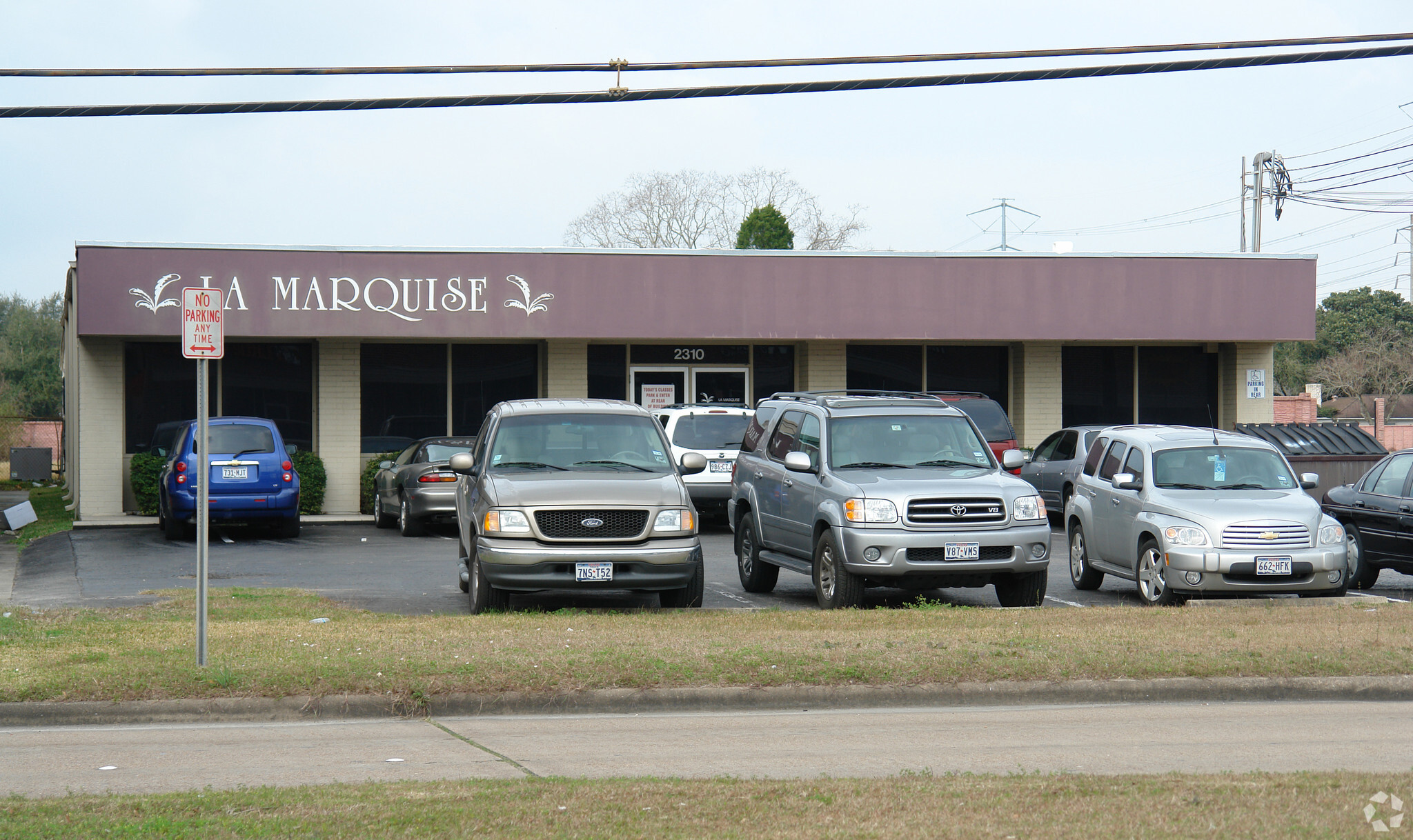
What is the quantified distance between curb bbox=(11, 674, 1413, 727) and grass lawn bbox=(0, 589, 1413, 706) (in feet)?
0.25

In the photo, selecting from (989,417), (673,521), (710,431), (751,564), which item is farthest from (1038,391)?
(673,521)

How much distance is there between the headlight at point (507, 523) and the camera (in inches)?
462

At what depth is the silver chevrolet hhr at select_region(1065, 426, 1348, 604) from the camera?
12641 mm

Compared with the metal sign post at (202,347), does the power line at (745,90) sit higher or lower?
higher

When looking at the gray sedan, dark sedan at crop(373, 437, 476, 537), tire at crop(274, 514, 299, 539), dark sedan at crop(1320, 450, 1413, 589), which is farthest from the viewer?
the gray sedan

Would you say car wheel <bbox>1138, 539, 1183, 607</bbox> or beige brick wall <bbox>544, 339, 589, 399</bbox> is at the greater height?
beige brick wall <bbox>544, 339, 589, 399</bbox>

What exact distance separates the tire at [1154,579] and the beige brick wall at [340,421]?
1580cm

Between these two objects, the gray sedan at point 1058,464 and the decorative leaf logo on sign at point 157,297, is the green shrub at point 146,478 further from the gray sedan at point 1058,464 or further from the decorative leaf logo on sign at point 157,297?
the gray sedan at point 1058,464

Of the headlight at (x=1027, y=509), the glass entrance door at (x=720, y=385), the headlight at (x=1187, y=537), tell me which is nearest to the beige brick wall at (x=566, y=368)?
the glass entrance door at (x=720, y=385)

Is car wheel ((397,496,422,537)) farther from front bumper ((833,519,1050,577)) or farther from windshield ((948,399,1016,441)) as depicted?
front bumper ((833,519,1050,577))

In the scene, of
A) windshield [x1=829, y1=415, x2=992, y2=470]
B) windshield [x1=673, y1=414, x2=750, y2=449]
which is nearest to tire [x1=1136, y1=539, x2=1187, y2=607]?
windshield [x1=829, y1=415, x2=992, y2=470]

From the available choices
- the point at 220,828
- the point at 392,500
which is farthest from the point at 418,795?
the point at 392,500

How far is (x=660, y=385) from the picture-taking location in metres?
27.0

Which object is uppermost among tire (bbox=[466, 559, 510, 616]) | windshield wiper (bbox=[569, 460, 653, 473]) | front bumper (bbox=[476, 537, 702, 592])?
windshield wiper (bbox=[569, 460, 653, 473])
